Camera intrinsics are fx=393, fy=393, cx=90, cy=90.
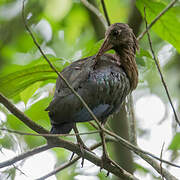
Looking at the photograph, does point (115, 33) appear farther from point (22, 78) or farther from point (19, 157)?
point (19, 157)

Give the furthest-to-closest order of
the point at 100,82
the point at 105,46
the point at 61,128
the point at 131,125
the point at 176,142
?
the point at 176,142 → the point at 131,125 → the point at 105,46 → the point at 100,82 → the point at 61,128

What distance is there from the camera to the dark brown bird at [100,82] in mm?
3404

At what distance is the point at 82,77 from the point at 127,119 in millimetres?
1048

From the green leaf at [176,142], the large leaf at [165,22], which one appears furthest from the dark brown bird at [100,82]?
the green leaf at [176,142]

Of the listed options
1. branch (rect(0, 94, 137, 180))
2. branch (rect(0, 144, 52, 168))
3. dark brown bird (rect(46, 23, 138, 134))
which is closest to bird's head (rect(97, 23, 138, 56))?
dark brown bird (rect(46, 23, 138, 134))

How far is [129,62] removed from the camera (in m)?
4.09

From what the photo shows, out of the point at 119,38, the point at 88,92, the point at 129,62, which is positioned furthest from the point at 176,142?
the point at 88,92

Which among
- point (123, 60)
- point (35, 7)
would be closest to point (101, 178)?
point (123, 60)

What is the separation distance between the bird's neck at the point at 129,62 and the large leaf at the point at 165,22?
1.19ft

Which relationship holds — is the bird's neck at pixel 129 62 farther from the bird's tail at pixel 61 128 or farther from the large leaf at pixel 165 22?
the bird's tail at pixel 61 128

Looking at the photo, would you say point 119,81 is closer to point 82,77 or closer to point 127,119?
point 82,77

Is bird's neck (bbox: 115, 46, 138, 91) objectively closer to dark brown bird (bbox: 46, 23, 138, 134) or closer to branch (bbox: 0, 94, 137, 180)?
dark brown bird (bbox: 46, 23, 138, 134)

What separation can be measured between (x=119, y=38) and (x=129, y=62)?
281 millimetres

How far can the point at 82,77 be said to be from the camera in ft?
11.7
